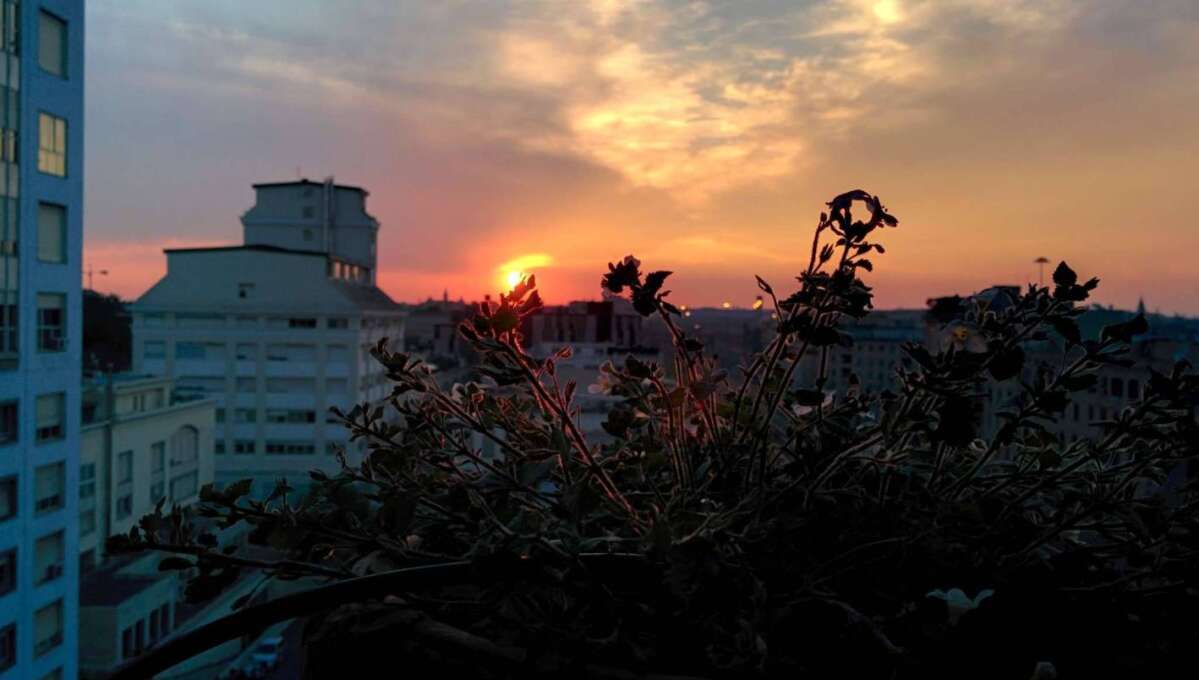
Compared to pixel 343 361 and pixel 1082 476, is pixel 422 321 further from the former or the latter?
pixel 1082 476

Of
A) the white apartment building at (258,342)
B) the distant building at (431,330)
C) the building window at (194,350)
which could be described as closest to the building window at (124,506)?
the white apartment building at (258,342)

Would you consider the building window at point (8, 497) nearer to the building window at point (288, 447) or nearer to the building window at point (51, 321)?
the building window at point (51, 321)

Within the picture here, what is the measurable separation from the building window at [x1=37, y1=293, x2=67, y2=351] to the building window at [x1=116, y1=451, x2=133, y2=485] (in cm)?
572


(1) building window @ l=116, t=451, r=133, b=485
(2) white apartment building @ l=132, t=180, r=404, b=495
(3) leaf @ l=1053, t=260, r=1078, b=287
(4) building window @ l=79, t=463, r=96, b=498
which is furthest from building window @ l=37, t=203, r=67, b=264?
(2) white apartment building @ l=132, t=180, r=404, b=495

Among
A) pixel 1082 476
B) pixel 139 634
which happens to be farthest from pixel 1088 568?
pixel 139 634

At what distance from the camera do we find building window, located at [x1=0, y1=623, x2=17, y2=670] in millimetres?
8477

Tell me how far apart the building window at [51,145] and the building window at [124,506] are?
7.13 meters

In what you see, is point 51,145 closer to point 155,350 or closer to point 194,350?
point 194,350

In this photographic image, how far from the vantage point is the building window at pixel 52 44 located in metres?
8.67

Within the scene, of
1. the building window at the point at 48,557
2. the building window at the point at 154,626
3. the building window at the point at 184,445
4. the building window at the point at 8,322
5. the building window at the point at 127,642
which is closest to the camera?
the building window at the point at 8,322

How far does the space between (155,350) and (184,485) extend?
232 inches

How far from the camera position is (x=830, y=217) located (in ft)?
1.91

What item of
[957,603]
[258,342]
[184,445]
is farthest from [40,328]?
[258,342]

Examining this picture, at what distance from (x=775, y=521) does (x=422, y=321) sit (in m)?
32.9
